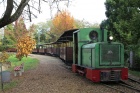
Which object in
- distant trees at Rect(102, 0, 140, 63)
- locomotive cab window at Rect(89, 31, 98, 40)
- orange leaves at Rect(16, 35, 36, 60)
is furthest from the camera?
orange leaves at Rect(16, 35, 36, 60)

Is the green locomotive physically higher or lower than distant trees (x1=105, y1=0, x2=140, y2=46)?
lower

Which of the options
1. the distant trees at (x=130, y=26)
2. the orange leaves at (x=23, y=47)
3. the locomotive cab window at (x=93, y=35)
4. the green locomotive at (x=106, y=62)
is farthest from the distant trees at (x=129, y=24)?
the orange leaves at (x=23, y=47)

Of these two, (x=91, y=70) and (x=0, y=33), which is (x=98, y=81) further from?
(x=0, y=33)

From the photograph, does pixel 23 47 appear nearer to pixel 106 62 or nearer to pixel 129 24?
pixel 129 24

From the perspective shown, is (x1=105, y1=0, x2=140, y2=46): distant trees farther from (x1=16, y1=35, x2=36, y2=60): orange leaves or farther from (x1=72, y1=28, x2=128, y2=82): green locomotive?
(x1=16, y1=35, x2=36, y2=60): orange leaves

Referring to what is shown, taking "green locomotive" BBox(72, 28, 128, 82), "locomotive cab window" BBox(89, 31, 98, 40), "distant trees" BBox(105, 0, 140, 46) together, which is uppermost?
→ "distant trees" BBox(105, 0, 140, 46)

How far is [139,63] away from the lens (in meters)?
19.2

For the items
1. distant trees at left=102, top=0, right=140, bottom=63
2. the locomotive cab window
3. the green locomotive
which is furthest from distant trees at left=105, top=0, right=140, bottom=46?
the green locomotive

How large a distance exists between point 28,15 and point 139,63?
11.7 metres

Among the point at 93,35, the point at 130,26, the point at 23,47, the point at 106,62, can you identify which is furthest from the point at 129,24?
the point at 23,47

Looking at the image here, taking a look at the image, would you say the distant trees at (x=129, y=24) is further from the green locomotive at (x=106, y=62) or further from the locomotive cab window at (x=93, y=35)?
the green locomotive at (x=106, y=62)

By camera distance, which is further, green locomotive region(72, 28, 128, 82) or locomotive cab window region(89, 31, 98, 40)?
locomotive cab window region(89, 31, 98, 40)

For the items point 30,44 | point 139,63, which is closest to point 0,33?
point 30,44

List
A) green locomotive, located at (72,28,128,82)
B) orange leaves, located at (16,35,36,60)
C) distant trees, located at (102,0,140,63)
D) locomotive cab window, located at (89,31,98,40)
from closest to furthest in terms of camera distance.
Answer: green locomotive, located at (72,28,128,82), distant trees, located at (102,0,140,63), locomotive cab window, located at (89,31,98,40), orange leaves, located at (16,35,36,60)
